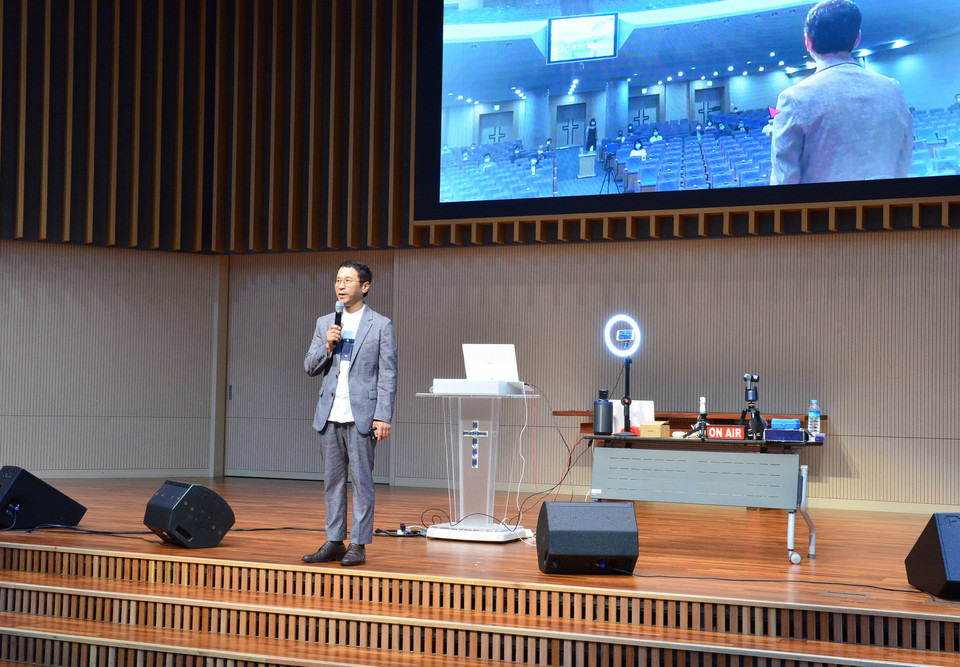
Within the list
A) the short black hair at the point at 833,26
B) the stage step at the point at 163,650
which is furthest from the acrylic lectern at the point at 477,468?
the short black hair at the point at 833,26

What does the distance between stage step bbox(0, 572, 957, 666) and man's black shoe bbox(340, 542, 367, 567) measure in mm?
212

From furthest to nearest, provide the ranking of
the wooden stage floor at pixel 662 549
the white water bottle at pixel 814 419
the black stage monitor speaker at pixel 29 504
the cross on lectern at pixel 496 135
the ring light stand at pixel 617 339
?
the cross on lectern at pixel 496 135 → the ring light stand at pixel 617 339 → the white water bottle at pixel 814 419 → the black stage monitor speaker at pixel 29 504 → the wooden stage floor at pixel 662 549

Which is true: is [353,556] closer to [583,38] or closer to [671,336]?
[671,336]

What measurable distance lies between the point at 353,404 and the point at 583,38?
188 inches

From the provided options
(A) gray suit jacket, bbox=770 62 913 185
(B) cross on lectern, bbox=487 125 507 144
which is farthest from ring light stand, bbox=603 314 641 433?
(B) cross on lectern, bbox=487 125 507 144

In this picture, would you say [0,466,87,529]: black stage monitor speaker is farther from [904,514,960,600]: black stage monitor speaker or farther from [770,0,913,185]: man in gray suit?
[770,0,913,185]: man in gray suit

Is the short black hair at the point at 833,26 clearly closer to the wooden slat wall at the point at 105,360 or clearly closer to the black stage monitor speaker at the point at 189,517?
the black stage monitor speaker at the point at 189,517

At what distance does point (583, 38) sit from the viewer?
7984 millimetres

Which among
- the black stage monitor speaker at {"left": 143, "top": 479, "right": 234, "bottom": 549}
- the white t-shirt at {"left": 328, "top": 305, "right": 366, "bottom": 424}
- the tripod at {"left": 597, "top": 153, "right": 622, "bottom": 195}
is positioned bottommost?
the black stage monitor speaker at {"left": 143, "top": 479, "right": 234, "bottom": 549}

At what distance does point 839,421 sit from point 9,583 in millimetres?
5908

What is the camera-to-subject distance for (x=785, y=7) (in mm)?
7340

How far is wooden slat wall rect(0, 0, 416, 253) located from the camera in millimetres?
8461

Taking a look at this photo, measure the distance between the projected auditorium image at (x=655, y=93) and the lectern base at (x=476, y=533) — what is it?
3.46 meters

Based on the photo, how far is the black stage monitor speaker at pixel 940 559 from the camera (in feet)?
12.3
